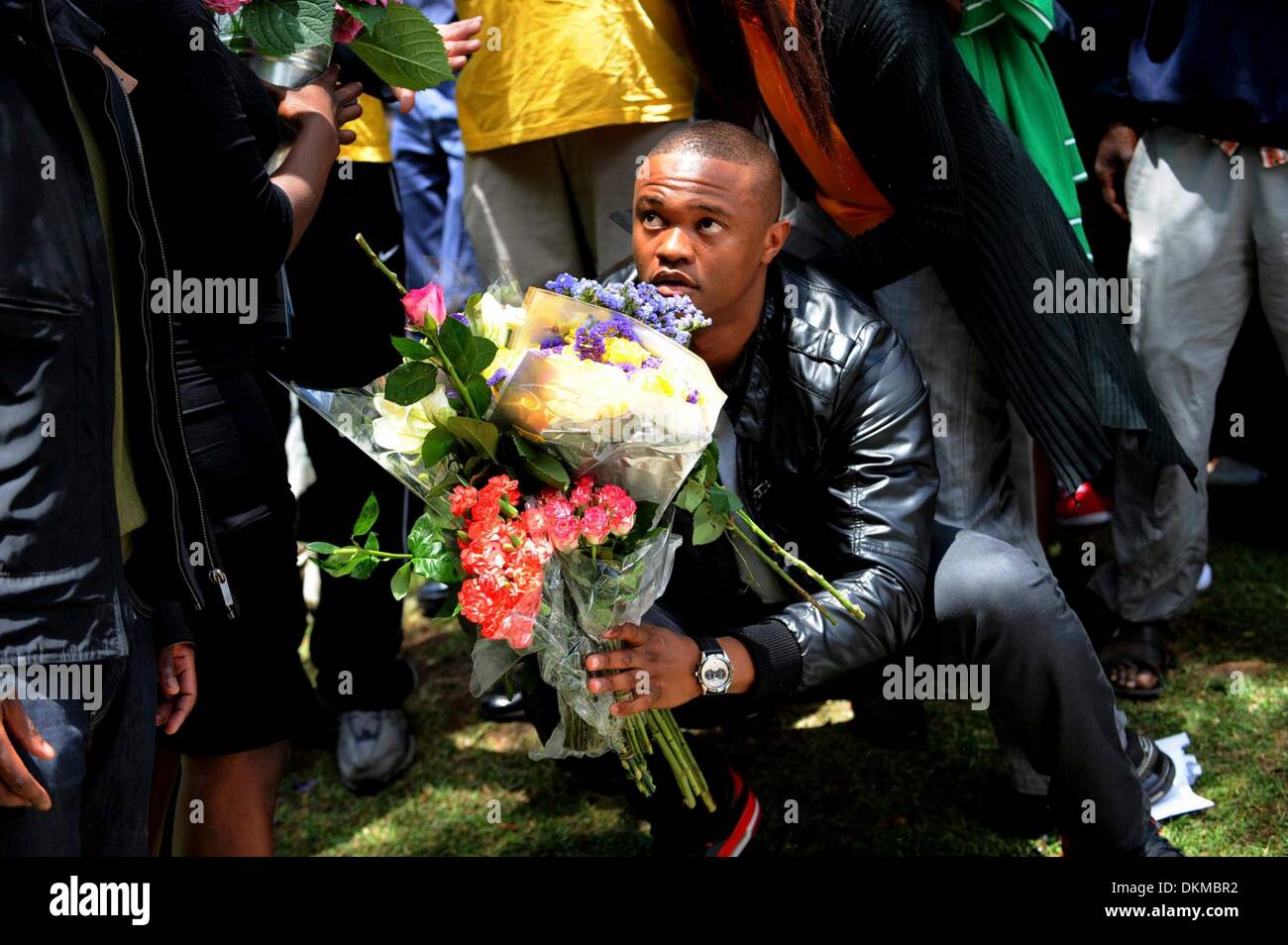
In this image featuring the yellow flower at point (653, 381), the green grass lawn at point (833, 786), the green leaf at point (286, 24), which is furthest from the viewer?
the green grass lawn at point (833, 786)

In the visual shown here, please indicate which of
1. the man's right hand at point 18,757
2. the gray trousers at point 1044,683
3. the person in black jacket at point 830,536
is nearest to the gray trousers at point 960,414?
the person in black jacket at point 830,536

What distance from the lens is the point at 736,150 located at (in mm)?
2984

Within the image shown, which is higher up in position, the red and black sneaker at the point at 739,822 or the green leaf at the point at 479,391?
the green leaf at the point at 479,391

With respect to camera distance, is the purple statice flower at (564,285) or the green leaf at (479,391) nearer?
the green leaf at (479,391)

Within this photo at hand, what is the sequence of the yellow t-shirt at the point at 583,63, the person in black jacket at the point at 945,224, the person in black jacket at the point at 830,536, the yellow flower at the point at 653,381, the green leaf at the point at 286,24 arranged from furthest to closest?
the yellow t-shirt at the point at 583,63
the person in black jacket at the point at 945,224
the person in black jacket at the point at 830,536
the green leaf at the point at 286,24
the yellow flower at the point at 653,381

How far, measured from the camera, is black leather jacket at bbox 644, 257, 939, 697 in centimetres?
274

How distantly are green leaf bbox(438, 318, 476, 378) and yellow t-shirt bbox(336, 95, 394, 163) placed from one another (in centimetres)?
160

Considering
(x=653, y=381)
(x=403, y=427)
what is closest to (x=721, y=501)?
(x=653, y=381)

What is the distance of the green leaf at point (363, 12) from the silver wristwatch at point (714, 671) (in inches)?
52.5

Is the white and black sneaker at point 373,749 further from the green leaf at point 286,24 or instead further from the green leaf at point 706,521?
the green leaf at point 286,24

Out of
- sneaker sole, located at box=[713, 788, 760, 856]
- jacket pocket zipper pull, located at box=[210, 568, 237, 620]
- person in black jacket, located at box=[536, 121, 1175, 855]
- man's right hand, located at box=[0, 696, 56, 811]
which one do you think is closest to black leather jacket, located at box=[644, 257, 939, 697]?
person in black jacket, located at box=[536, 121, 1175, 855]

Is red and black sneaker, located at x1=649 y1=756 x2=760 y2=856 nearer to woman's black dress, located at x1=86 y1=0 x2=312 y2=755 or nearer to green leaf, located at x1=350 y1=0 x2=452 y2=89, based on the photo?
woman's black dress, located at x1=86 y1=0 x2=312 y2=755

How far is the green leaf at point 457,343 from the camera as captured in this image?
86.7 inches
